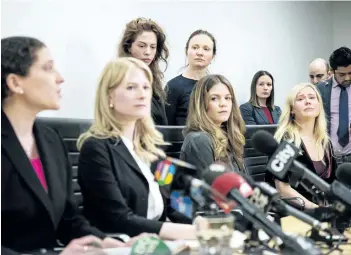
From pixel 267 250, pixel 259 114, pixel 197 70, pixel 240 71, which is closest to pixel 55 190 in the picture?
pixel 267 250

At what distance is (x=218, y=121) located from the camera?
2.12 m

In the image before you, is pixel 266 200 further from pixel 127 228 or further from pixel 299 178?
pixel 127 228

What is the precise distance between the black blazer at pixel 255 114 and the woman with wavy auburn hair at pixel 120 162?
1.21 m

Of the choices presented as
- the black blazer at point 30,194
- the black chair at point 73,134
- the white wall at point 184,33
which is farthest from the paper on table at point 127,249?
the white wall at point 184,33

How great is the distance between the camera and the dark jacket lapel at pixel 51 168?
1.41m

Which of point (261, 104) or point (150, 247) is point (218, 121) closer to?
point (150, 247)

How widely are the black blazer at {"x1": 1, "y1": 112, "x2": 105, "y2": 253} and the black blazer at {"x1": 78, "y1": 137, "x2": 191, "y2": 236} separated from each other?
0.09 meters

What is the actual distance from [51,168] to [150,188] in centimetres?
30

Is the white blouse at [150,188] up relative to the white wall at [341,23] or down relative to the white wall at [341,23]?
down

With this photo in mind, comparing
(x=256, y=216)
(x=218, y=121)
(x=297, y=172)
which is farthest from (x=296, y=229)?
(x=218, y=121)

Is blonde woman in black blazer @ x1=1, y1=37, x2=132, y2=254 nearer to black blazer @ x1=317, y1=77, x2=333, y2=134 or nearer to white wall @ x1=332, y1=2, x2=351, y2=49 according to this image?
black blazer @ x1=317, y1=77, x2=333, y2=134

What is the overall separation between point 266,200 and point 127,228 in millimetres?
463

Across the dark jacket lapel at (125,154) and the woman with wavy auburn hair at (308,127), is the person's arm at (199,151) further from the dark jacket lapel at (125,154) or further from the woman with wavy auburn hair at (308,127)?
the woman with wavy auburn hair at (308,127)

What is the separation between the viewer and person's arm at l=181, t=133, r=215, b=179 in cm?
188
